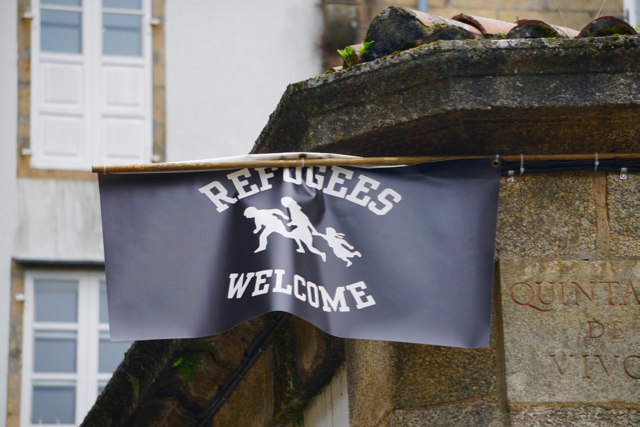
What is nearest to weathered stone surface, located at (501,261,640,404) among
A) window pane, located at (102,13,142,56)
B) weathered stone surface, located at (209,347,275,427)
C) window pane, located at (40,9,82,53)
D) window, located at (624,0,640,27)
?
weathered stone surface, located at (209,347,275,427)

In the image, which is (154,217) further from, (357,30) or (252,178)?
(357,30)

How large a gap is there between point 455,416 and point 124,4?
1163cm

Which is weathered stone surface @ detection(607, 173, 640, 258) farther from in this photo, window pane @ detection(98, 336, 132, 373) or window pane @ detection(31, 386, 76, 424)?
window pane @ detection(31, 386, 76, 424)

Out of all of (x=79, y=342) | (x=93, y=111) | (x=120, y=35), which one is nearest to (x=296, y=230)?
(x=79, y=342)

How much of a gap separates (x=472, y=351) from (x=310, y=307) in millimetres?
570

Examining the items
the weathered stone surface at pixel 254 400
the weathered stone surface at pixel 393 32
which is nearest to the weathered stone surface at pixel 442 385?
the weathered stone surface at pixel 393 32

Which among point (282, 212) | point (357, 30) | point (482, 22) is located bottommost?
point (282, 212)

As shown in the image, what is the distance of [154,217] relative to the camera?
3.46 m

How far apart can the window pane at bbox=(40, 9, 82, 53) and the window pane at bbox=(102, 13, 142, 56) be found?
1.09ft

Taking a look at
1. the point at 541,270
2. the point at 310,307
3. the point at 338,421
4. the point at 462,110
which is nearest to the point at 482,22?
the point at 462,110

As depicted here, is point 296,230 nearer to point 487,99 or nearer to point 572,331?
point 487,99

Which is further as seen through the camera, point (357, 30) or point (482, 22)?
point (357, 30)

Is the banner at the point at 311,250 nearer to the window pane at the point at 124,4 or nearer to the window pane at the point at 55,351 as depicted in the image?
the window pane at the point at 55,351

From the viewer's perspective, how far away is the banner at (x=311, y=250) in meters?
3.22
